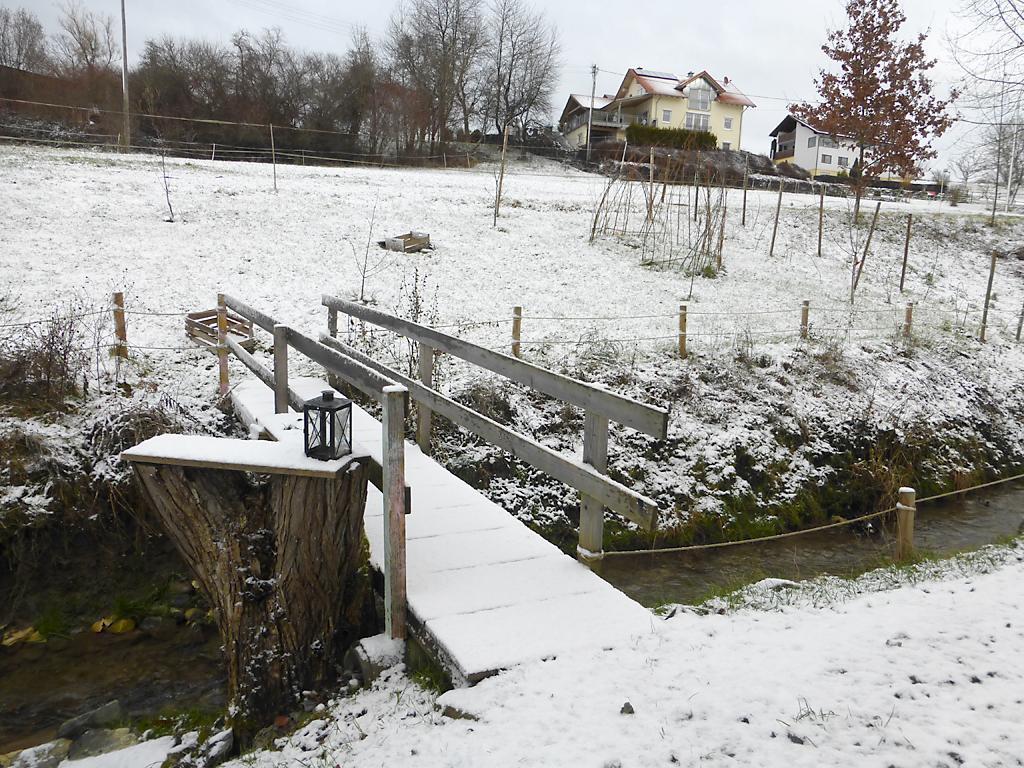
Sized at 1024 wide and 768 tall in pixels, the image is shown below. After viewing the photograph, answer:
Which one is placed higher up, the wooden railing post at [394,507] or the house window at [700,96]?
the house window at [700,96]

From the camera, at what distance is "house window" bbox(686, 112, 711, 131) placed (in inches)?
2045

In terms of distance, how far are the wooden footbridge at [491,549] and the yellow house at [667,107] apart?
49.5 m

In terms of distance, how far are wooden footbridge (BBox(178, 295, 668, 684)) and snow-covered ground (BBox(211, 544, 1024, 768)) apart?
8.5 inches

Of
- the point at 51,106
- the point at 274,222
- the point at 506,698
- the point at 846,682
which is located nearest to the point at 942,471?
the point at 846,682

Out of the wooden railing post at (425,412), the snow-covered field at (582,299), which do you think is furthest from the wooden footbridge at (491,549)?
the snow-covered field at (582,299)

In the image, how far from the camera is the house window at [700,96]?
51.8 metres

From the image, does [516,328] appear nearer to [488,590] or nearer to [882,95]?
[488,590]

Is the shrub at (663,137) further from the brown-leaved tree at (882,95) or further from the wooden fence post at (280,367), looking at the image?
the wooden fence post at (280,367)

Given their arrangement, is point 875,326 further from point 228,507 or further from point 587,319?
point 228,507

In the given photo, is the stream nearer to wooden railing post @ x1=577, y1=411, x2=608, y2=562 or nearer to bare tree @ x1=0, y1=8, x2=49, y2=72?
wooden railing post @ x1=577, y1=411, x2=608, y2=562

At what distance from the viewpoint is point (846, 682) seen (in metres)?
2.79

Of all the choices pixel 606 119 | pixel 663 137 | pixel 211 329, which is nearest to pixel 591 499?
pixel 211 329

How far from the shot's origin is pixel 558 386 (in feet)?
13.1

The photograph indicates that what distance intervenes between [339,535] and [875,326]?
550 inches
